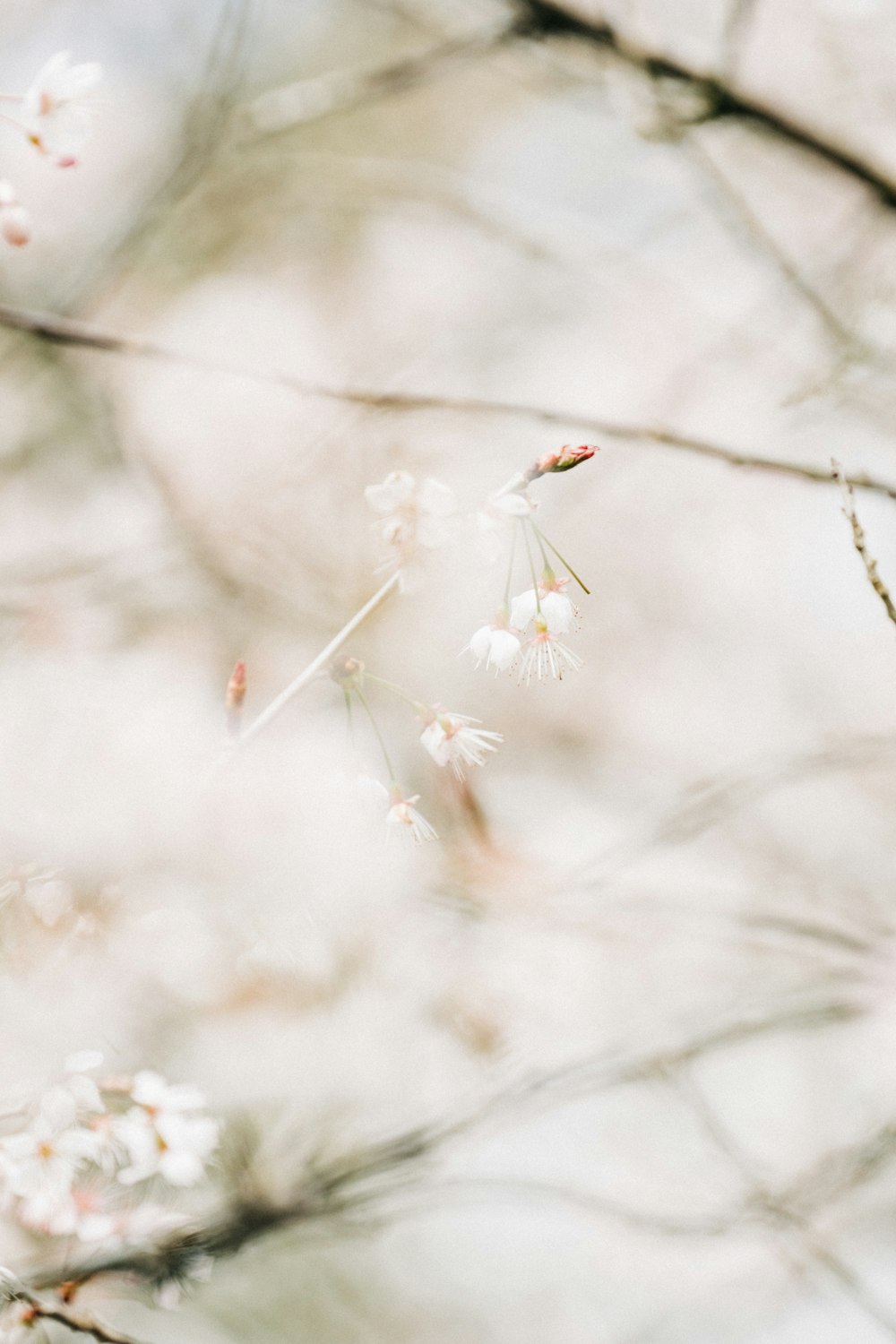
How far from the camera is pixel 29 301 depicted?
1.15 meters

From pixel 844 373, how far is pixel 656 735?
603mm

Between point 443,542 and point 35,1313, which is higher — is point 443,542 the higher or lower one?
the higher one

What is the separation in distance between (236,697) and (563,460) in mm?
238

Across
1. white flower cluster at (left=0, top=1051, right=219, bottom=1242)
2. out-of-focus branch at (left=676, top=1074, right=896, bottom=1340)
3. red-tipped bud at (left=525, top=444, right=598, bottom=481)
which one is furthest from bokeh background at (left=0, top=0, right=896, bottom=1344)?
red-tipped bud at (left=525, top=444, right=598, bottom=481)

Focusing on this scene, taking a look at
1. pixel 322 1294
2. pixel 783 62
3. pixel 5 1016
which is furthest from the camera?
pixel 783 62

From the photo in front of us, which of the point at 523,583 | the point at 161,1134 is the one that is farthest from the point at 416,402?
the point at 161,1134

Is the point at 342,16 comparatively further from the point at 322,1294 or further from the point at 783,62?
the point at 322,1294

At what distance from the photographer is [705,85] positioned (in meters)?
1.02

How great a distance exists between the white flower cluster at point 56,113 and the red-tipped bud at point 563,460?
1.27ft

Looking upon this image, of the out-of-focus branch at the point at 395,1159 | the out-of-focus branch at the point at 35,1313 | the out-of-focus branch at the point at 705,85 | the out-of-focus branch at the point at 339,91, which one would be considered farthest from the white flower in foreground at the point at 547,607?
the out-of-focus branch at the point at 339,91

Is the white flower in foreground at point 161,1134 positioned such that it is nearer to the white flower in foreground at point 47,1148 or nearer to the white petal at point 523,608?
the white flower in foreground at point 47,1148

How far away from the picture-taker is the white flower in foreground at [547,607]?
517mm

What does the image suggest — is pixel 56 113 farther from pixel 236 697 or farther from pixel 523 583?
pixel 523 583

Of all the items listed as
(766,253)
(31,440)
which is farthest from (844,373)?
(31,440)
